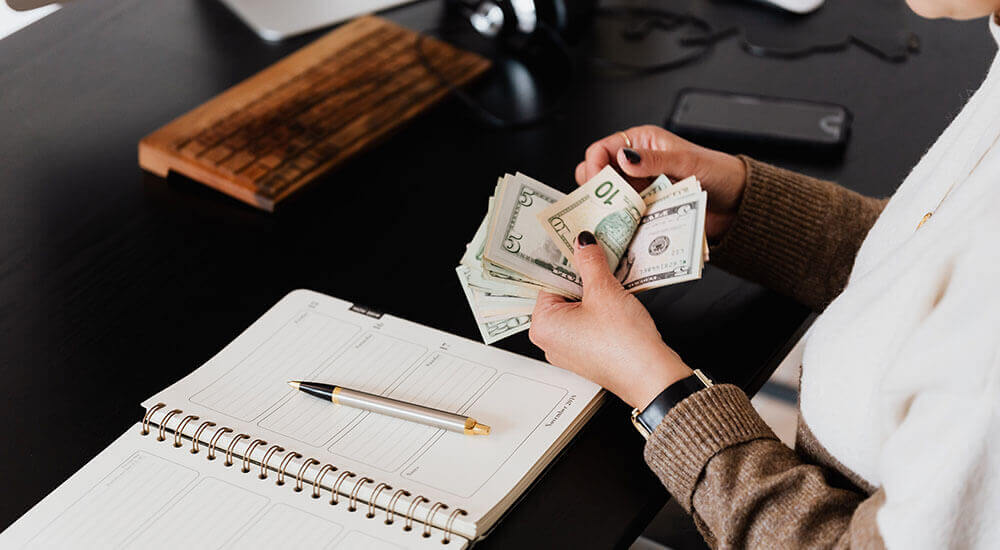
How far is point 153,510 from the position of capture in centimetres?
84

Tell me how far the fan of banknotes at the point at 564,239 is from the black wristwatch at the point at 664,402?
5.1 inches

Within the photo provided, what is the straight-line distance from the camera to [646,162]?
3.64 feet

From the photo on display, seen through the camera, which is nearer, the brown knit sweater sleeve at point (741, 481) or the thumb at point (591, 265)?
the brown knit sweater sleeve at point (741, 481)

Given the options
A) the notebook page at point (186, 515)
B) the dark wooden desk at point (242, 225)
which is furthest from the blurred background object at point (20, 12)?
the notebook page at point (186, 515)

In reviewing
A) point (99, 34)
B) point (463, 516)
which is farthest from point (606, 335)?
point (99, 34)

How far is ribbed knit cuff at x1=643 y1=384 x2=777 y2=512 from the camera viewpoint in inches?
A: 33.9

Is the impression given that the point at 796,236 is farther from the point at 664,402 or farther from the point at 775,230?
the point at 664,402

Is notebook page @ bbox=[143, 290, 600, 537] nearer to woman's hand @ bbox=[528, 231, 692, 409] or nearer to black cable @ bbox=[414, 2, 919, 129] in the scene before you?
woman's hand @ bbox=[528, 231, 692, 409]

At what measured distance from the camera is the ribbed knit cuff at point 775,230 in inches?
44.8

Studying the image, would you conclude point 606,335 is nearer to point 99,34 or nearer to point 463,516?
point 463,516

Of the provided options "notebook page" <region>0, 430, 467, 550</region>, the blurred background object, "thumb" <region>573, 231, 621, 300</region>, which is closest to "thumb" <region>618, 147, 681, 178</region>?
"thumb" <region>573, 231, 621, 300</region>

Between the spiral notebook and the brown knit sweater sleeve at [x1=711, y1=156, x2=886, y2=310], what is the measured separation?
0.98ft

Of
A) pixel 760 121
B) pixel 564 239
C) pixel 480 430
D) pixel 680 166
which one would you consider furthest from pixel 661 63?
pixel 480 430

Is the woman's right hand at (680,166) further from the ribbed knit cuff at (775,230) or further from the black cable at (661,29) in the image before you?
the black cable at (661,29)
